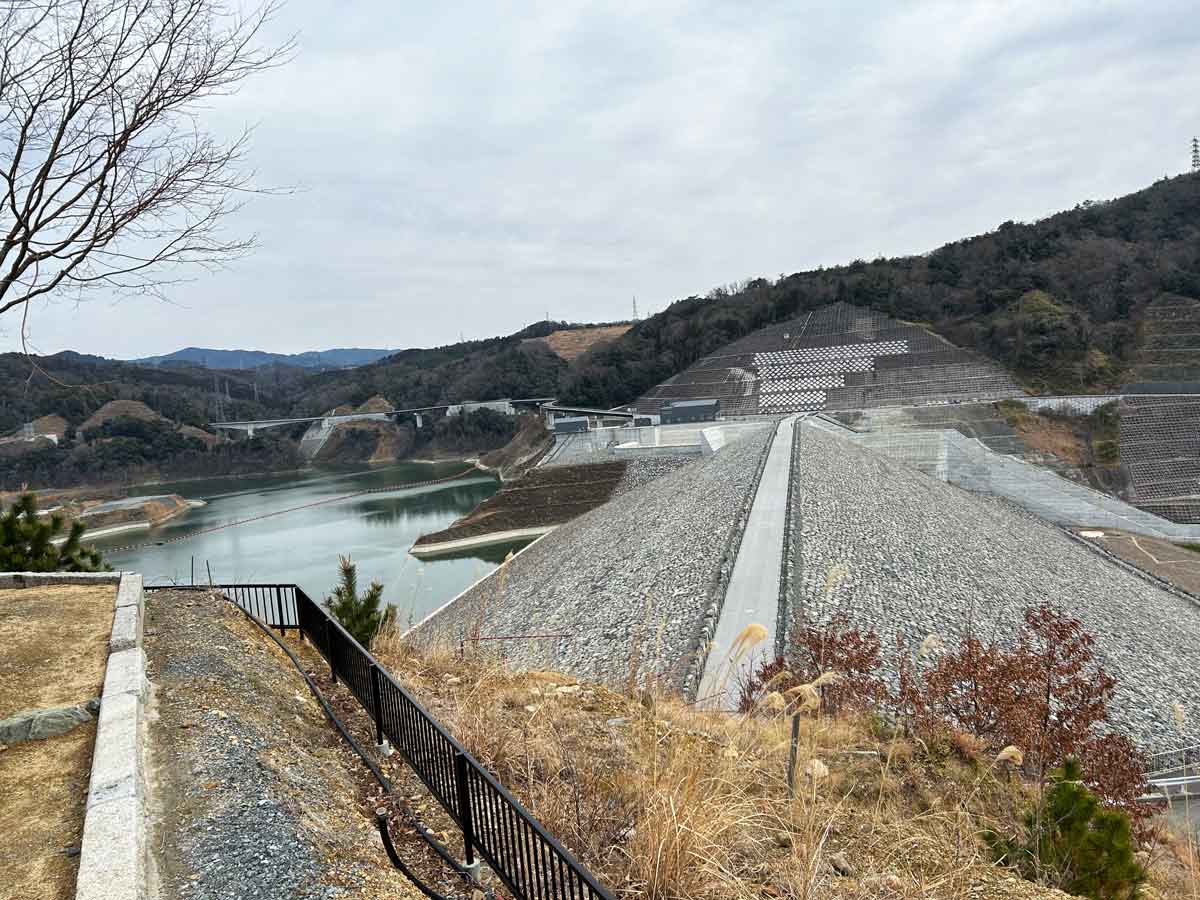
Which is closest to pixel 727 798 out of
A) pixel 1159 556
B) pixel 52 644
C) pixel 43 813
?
pixel 43 813

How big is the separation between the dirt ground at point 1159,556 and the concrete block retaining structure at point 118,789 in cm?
2563

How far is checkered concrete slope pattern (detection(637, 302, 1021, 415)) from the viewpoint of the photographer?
53469 millimetres

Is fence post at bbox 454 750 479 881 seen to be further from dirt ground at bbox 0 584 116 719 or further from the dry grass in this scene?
dirt ground at bbox 0 584 116 719

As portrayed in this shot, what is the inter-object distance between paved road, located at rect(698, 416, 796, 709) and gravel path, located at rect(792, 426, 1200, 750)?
0.55 m

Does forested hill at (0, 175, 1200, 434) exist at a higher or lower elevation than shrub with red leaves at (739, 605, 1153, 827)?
higher

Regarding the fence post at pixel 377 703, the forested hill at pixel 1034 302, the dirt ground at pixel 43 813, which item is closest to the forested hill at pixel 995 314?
the forested hill at pixel 1034 302

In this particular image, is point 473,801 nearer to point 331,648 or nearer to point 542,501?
point 331,648

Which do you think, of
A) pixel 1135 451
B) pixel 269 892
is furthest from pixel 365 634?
pixel 1135 451

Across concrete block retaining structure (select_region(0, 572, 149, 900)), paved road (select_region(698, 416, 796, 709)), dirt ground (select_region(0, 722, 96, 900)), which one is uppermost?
concrete block retaining structure (select_region(0, 572, 149, 900))

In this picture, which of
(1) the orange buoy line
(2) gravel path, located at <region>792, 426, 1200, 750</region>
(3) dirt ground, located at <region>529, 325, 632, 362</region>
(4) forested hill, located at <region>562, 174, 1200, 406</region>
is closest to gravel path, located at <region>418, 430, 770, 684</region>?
(2) gravel path, located at <region>792, 426, 1200, 750</region>

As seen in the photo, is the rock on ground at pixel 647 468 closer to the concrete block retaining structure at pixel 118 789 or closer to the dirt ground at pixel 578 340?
the concrete block retaining structure at pixel 118 789

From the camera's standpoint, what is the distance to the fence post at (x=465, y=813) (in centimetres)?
299

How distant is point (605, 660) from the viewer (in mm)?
13352

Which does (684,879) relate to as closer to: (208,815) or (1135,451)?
(208,815)
